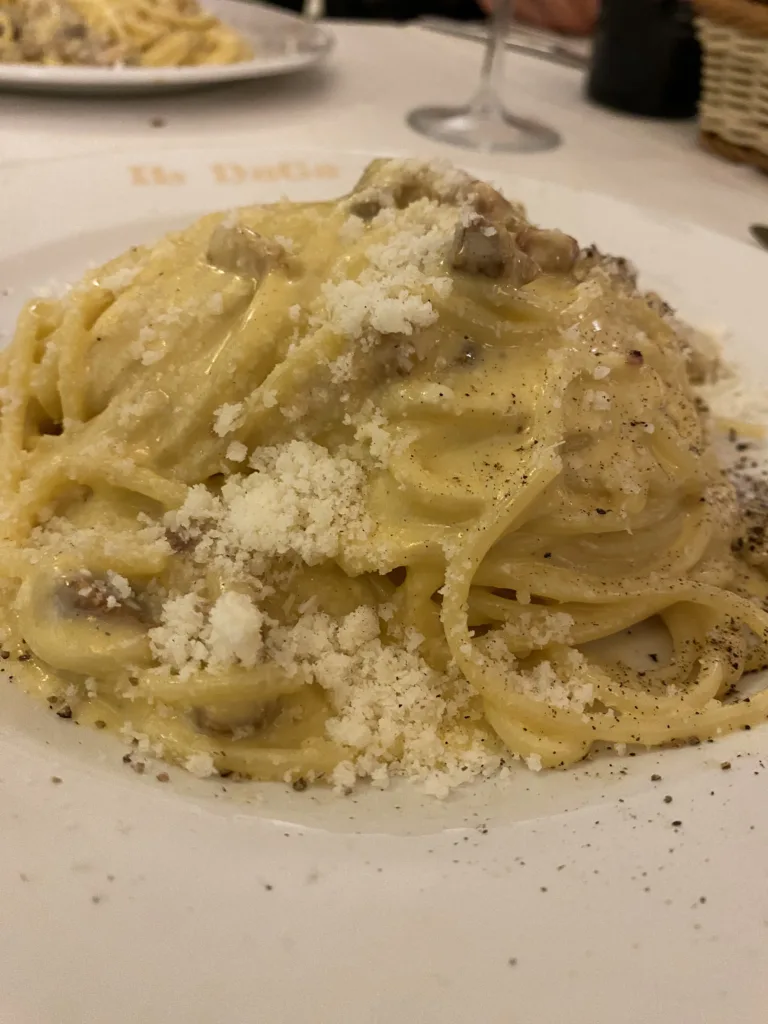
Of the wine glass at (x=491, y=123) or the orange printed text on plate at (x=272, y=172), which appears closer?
the orange printed text on plate at (x=272, y=172)

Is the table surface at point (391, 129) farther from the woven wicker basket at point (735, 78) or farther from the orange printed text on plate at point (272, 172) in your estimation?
the orange printed text on plate at point (272, 172)

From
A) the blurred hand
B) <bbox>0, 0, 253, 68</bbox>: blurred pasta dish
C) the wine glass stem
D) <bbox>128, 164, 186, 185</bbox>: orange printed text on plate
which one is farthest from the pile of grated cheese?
the blurred hand

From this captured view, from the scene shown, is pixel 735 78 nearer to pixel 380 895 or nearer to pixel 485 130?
pixel 485 130

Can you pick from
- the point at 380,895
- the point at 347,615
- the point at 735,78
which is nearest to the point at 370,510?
the point at 347,615

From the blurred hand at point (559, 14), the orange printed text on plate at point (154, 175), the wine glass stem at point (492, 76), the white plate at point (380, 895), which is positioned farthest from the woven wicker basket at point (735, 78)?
the white plate at point (380, 895)

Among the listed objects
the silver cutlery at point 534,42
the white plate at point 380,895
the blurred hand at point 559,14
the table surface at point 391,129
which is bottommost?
the white plate at point 380,895

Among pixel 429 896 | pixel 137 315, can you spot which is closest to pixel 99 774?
pixel 429 896

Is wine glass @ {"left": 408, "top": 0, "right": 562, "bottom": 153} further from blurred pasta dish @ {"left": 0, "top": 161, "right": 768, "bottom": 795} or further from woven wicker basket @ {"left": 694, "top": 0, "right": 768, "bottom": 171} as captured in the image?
blurred pasta dish @ {"left": 0, "top": 161, "right": 768, "bottom": 795}
